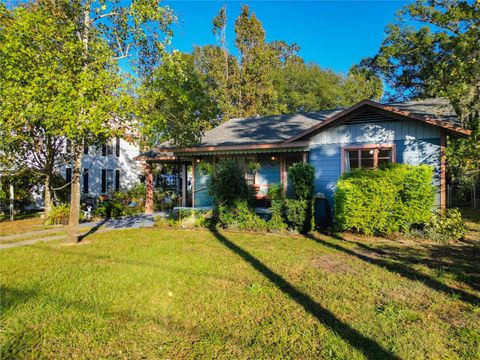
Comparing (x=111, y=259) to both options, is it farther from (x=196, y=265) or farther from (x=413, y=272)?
(x=413, y=272)

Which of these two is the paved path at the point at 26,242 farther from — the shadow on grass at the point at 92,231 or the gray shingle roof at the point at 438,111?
the gray shingle roof at the point at 438,111

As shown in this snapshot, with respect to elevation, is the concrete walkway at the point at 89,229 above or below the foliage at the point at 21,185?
below

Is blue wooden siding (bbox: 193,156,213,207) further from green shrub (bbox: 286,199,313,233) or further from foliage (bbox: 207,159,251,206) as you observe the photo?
green shrub (bbox: 286,199,313,233)

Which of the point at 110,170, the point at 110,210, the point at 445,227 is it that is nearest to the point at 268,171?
the point at 445,227

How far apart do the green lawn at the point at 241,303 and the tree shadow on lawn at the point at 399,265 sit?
28 mm

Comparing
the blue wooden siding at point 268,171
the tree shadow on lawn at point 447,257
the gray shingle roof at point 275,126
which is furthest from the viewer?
the blue wooden siding at point 268,171

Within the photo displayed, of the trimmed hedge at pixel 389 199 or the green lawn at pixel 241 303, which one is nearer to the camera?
the green lawn at pixel 241 303

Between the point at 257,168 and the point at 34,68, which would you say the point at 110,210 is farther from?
the point at 34,68

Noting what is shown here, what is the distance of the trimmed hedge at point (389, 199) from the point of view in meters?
9.25

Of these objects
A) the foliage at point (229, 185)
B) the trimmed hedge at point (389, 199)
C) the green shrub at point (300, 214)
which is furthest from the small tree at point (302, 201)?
the foliage at point (229, 185)

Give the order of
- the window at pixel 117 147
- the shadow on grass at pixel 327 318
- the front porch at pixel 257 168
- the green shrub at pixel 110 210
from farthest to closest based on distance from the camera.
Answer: the window at pixel 117 147 < the green shrub at pixel 110 210 < the front porch at pixel 257 168 < the shadow on grass at pixel 327 318

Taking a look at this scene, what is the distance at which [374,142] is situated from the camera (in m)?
11.4

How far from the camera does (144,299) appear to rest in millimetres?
4707

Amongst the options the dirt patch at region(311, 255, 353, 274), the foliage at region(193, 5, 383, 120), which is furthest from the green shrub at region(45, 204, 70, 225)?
the foliage at region(193, 5, 383, 120)
